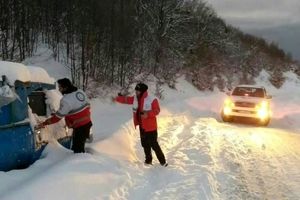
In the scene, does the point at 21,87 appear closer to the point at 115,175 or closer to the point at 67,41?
the point at 115,175

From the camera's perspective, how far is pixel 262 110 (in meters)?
19.8

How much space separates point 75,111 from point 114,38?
16.9 m

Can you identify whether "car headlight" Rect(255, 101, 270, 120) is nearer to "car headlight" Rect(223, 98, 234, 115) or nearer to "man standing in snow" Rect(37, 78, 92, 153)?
"car headlight" Rect(223, 98, 234, 115)

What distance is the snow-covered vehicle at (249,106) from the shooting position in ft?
65.2

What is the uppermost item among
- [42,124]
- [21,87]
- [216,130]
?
[21,87]

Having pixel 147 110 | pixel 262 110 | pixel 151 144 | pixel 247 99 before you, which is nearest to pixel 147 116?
pixel 147 110

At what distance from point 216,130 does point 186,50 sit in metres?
26.8

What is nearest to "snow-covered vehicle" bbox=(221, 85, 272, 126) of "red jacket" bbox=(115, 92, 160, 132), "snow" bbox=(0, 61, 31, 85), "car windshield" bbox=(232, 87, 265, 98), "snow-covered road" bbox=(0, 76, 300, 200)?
"car windshield" bbox=(232, 87, 265, 98)

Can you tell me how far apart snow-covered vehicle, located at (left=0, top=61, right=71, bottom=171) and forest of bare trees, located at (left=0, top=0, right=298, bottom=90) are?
12.6 metres

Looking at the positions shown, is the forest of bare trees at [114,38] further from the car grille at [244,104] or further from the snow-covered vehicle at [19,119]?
the snow-covered vehicle at [19,119]

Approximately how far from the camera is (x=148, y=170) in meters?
9.49

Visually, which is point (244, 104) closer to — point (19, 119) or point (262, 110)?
point (262, 110)

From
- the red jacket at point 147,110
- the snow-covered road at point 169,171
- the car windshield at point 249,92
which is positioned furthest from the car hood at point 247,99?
the red jacket at point 147,110

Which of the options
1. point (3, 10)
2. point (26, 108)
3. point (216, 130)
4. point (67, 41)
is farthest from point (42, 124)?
point (67, 41)
